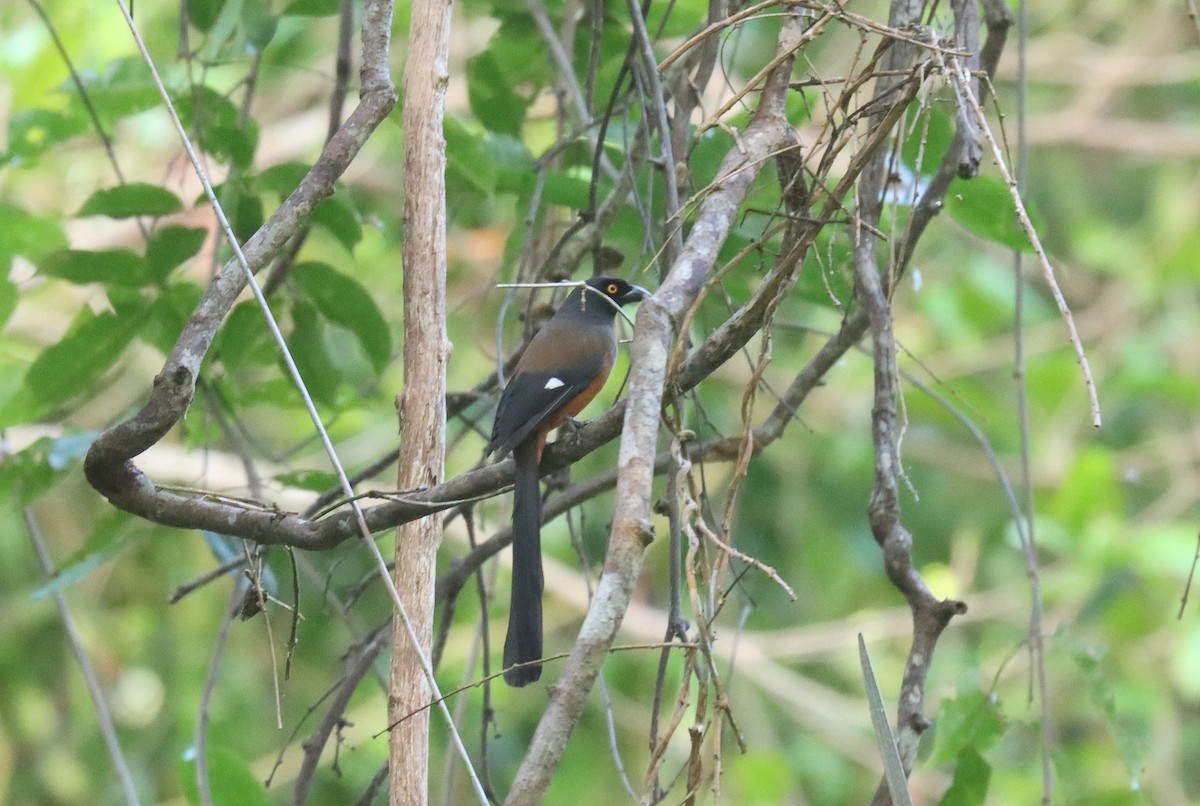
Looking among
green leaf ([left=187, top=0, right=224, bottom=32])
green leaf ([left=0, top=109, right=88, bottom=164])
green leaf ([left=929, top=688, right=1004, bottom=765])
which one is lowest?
green leaf ([left=929, top=688, right=1004, bottom=765])

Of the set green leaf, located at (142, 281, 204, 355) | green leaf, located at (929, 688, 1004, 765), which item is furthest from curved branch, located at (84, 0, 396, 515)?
green leaf, located at (929, 688, 1004, 765)

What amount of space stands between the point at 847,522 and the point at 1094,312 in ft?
8.12

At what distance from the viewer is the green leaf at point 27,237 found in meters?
3.58

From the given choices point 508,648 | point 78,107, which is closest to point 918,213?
point 508,648

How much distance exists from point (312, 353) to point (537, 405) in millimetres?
731

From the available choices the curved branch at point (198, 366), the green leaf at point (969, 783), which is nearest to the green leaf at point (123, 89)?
the curved branch at point (198, 366)

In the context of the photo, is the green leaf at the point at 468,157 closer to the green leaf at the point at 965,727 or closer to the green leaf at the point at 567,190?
the green leaf at the point at 567,190

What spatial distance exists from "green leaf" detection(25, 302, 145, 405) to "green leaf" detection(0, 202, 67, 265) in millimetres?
347

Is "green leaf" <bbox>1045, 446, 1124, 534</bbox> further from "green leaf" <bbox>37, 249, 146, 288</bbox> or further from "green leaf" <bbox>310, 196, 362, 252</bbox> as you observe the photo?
"green leaf" <bbox>37, 249, 146, 288</bbox>

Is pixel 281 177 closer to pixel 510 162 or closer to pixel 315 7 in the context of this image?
pixel 315 7

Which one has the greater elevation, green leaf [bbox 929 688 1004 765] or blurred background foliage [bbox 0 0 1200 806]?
blurred background foliage [bbox 0 0 1200 806]

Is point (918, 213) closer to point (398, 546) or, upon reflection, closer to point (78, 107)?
point (398, 546)

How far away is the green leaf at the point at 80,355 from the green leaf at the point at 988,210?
2.18 meters

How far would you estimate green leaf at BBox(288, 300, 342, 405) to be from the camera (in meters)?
3.53
